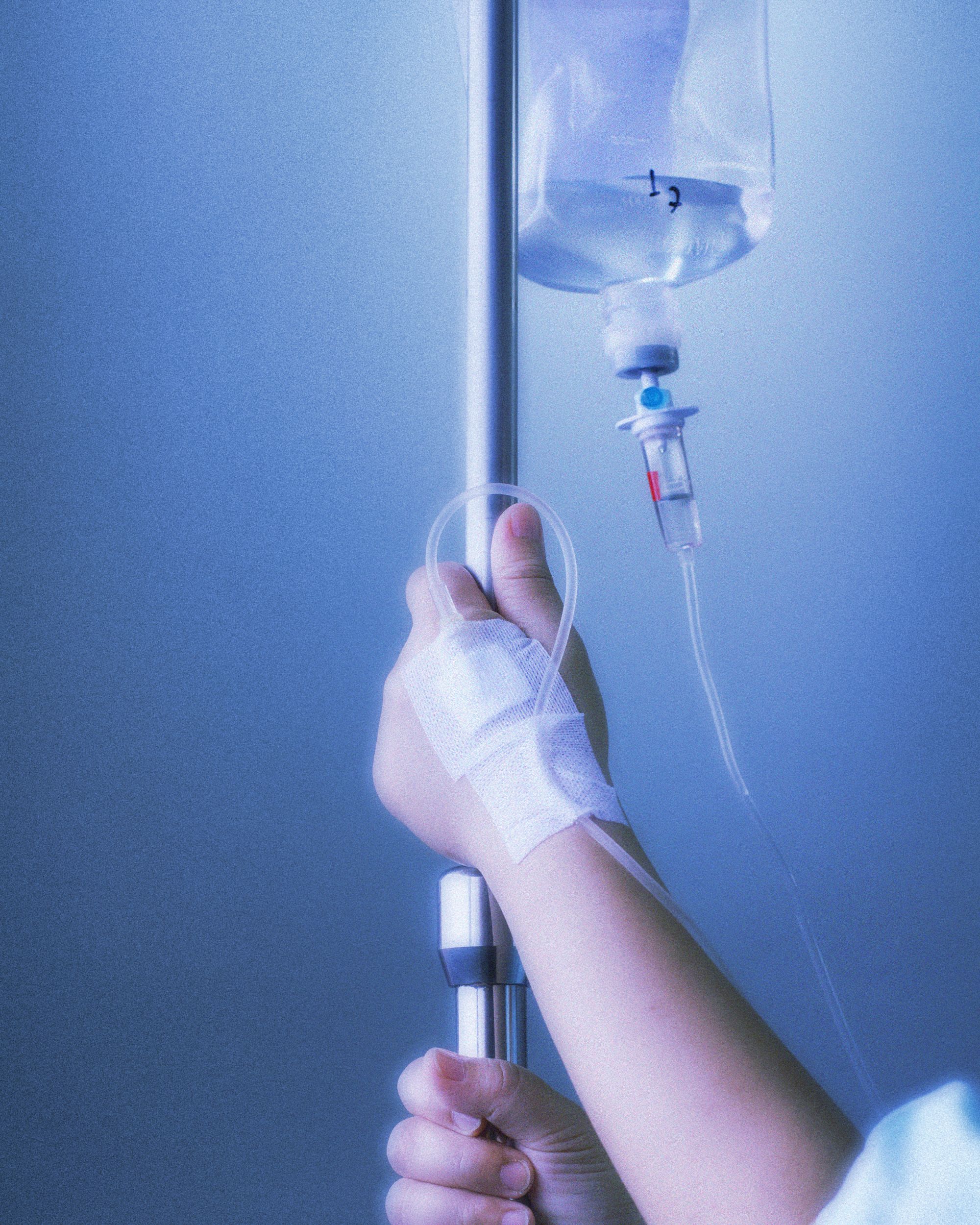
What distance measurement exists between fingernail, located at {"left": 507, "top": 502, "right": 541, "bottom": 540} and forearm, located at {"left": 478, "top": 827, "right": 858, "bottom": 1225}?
18cm

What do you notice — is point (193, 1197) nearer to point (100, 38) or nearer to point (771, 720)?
point (771, 720)

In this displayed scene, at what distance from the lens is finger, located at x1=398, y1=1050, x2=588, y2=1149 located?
21.7 inches

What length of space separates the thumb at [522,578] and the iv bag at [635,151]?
12cm

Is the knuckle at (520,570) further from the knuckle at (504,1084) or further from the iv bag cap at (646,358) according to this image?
the knuckle at (504,1084)

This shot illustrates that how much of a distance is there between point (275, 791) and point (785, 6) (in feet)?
3.24

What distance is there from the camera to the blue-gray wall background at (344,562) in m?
0.93

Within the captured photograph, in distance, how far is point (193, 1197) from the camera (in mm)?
935

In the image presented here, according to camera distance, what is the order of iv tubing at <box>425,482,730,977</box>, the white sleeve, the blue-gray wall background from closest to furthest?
the white sleeve, iv tubing at <box>425,482,730,977</box>, the blue-gray wall background

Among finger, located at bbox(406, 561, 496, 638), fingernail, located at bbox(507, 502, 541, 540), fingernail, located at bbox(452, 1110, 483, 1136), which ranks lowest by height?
fingernail, located at bbox(452, 1110, 483, 1136)

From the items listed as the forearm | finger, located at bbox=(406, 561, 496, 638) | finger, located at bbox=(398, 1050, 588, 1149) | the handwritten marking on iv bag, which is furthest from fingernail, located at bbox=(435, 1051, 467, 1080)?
the handwritten marking on iv bag

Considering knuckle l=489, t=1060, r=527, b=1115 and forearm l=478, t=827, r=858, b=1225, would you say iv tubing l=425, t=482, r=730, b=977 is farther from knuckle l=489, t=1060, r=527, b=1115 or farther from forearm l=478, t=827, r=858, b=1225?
knuckle l=489, t=1060, r=527, b=1115

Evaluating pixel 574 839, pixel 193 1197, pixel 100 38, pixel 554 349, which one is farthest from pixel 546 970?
pixel 100 38

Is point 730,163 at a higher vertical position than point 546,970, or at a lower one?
higher

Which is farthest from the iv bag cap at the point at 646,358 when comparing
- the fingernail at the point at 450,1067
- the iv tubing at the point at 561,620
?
the fingernail at the point at 450,1067
